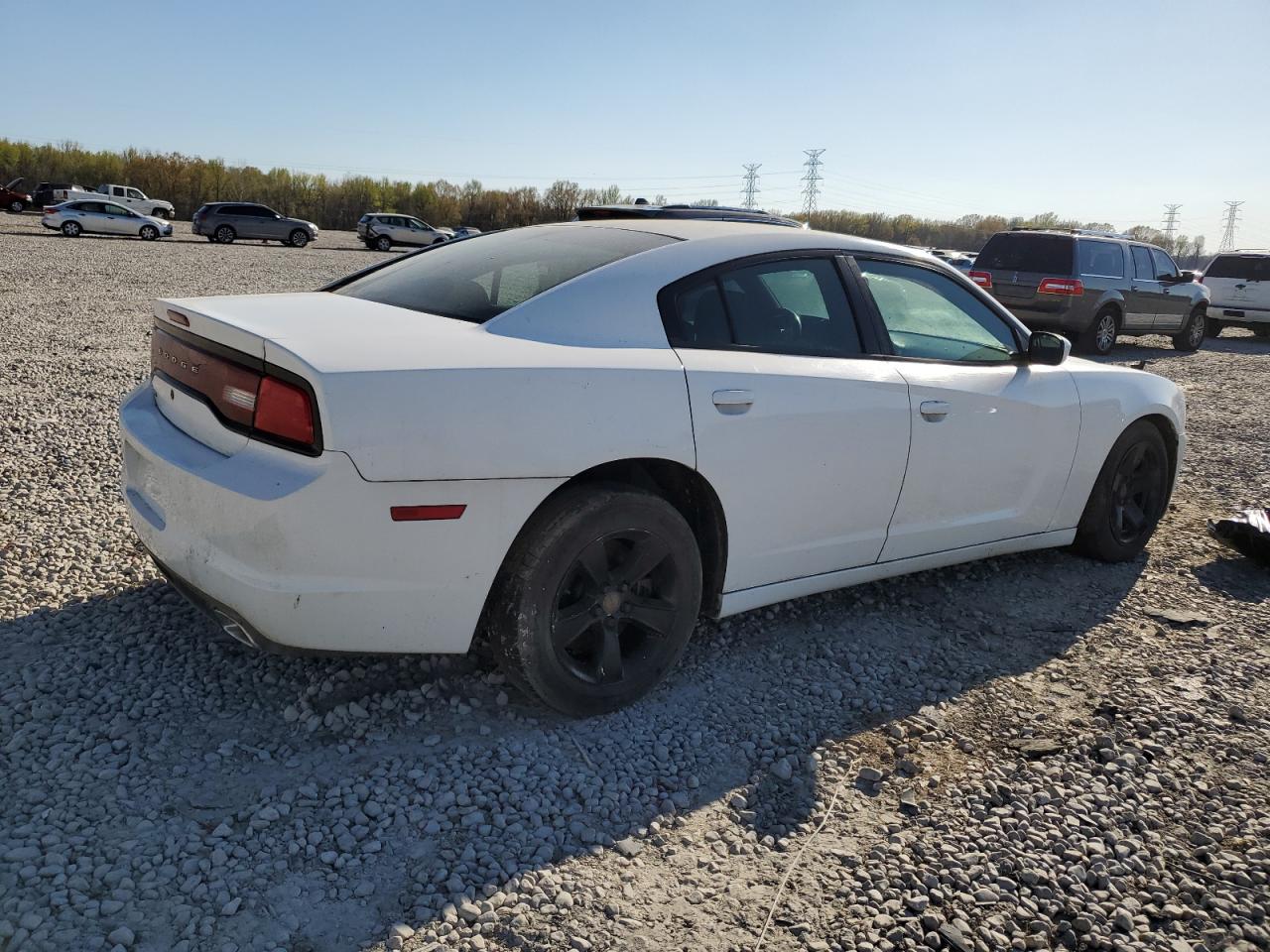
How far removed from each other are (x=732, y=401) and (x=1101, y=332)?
13053mm

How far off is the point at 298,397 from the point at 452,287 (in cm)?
100

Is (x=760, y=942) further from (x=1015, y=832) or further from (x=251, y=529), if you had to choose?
(x=251, y=529)

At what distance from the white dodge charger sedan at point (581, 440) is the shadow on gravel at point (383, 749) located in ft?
0.88

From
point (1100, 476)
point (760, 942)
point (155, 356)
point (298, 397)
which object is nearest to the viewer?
point (760, 942)

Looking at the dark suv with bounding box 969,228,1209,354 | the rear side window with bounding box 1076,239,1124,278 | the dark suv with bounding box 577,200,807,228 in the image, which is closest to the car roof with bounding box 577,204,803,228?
the dark suv with bounding box 577,200,807,228

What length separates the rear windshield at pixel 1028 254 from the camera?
13.9m

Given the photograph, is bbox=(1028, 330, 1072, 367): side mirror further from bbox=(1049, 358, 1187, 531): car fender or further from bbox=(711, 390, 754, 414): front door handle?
bbox=(711, 390, 754, 414): front door handle

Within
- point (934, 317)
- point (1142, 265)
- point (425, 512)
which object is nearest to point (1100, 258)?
point (1142, 265)

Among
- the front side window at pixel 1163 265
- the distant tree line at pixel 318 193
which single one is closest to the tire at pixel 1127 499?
the front side window at pixel 1163 265

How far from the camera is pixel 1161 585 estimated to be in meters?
4.76

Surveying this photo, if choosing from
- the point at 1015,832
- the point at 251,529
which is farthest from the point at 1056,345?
the point at 251,529

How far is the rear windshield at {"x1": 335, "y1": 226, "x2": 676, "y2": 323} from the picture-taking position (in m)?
3.28

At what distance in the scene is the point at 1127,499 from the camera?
4.97m

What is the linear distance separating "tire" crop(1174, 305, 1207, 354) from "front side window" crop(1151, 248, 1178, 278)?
0.86 m
